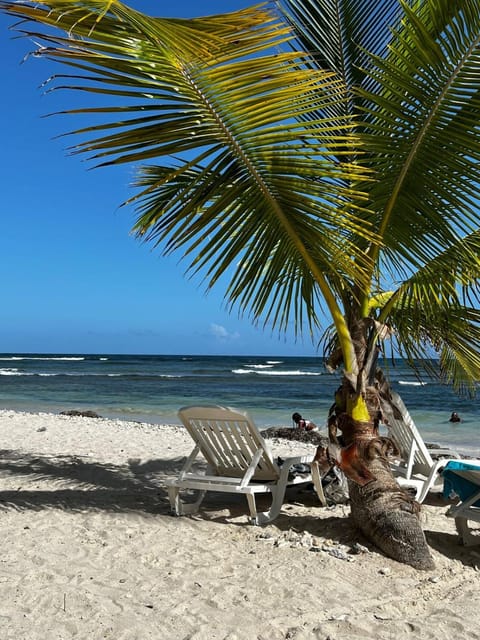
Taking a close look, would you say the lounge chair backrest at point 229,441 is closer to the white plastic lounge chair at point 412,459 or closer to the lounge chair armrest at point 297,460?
the lounge chair armrest at point 297,460

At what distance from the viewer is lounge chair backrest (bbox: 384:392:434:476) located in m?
5.41

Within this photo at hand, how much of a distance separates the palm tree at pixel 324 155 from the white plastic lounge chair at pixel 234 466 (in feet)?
1.63

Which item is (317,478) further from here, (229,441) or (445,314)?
(445,314)

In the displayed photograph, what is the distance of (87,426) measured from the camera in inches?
471

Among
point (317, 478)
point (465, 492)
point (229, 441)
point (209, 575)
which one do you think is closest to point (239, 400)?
point (229, 441)

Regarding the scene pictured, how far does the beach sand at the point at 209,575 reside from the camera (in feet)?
9.55

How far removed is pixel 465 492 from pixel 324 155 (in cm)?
241

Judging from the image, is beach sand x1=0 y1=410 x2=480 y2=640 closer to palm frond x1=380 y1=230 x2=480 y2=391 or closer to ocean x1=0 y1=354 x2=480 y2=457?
palm frond x1=380 y1=230 x2=480 y2=391

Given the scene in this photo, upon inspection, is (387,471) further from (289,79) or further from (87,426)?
(87,426)

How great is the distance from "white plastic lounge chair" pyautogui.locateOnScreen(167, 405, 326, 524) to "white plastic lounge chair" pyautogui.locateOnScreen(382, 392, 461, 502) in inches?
33.6

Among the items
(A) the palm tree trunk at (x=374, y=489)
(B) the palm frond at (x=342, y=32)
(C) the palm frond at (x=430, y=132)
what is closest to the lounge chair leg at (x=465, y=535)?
(A) the palm tree trunk at (x=374, y=489)

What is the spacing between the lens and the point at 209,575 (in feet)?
11.6

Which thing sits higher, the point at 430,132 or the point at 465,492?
the point at 430,132

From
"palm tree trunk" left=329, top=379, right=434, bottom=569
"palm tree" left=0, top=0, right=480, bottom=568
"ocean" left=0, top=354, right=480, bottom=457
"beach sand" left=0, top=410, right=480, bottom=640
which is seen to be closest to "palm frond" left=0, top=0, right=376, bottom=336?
"palm tree" left=0, top=0, right=480, bottom=568
